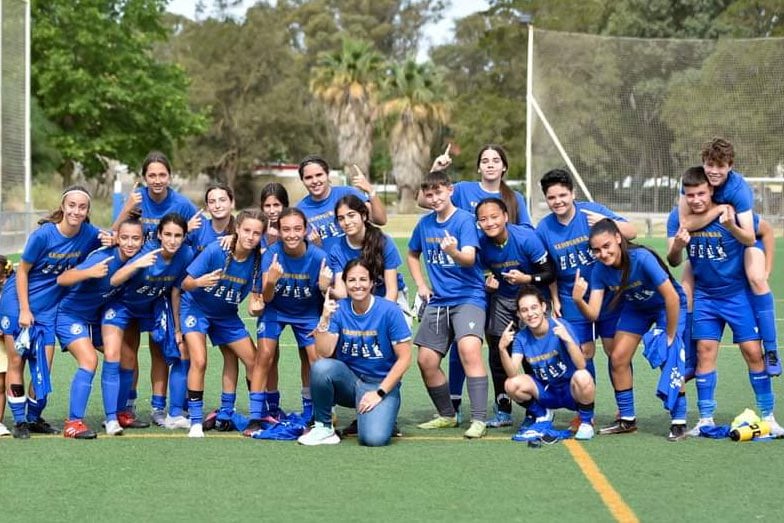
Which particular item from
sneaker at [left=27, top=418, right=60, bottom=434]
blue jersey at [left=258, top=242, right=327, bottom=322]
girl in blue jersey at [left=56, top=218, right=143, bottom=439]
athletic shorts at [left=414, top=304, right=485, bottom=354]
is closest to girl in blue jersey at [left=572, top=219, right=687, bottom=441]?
athletic shorts at [left=414, top=304, right=485, bottom=354]

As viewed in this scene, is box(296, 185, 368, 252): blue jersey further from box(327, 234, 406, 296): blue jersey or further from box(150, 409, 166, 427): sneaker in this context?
box(150, 409, 166, 427): sneaker

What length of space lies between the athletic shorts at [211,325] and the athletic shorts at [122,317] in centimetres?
26


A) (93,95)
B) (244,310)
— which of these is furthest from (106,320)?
(93,95)

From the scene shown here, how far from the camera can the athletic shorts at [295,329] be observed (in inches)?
279

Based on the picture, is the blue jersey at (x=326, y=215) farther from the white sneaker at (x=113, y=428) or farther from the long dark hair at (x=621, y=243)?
the white sneaker at (x=113, y=428)

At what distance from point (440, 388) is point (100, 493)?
2.43 meters

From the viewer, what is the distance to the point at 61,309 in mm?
6922

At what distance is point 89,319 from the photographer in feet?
23.1

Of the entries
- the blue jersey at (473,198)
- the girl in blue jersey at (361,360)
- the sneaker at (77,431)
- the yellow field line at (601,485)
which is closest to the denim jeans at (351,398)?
the girl in blue jersey at (361,360)

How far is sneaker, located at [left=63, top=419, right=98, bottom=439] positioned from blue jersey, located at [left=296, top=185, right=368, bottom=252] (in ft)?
6.11

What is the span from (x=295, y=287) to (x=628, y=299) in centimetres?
204

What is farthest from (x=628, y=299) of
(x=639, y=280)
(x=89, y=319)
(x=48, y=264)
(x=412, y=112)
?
(x=412, y=112)

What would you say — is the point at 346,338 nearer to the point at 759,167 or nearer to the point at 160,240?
the point at 160,240

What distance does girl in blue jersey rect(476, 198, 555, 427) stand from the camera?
690cm
